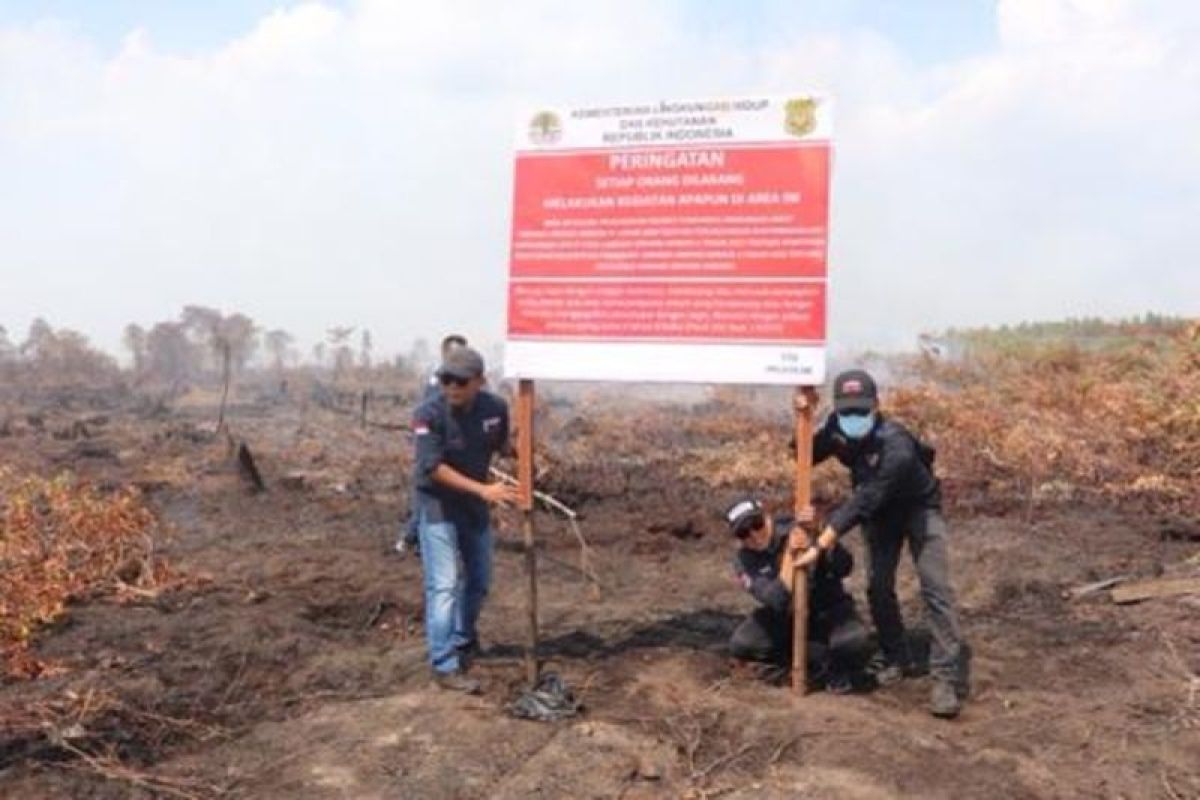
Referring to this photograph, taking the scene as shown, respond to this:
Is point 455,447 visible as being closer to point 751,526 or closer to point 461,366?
point 461,366

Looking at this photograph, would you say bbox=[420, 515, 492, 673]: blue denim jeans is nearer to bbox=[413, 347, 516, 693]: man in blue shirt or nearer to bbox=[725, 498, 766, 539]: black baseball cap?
bbox=[413, 347, 516, 693]: man in blue shirt

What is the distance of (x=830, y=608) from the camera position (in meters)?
5.84

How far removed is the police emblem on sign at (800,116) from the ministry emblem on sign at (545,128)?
1160 millimetres

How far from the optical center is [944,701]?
17.5 ft

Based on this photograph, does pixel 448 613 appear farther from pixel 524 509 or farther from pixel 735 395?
pixel 735 395

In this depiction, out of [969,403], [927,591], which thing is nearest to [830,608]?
[927,591]

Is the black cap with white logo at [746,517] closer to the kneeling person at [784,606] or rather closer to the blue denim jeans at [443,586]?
the kneeling person at [784,606]

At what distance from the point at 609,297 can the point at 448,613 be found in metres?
1.88

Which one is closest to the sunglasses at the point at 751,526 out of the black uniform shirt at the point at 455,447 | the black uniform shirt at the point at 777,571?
the black uniform shirt at the point at 777,571

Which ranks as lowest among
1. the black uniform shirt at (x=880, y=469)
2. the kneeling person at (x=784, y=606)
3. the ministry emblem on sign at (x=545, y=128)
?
the kneeling person at (x=784, y=606)

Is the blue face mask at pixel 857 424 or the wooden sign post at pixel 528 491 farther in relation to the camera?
the wooden sign post at pixel 528 491

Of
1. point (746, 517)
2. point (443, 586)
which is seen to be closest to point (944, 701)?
point (746, 517)

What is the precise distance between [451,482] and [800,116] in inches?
Result: 99.6

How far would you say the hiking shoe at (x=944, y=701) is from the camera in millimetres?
5316
